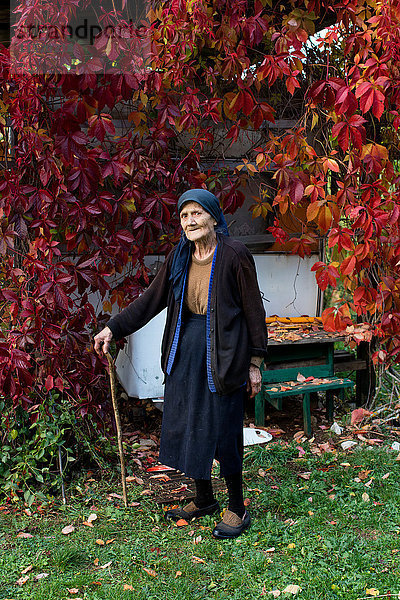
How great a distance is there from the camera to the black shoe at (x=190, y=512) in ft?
12.3

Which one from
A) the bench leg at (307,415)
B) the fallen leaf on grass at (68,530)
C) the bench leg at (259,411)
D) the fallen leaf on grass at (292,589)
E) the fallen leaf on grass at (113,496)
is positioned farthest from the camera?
the bench leg at (259,411)

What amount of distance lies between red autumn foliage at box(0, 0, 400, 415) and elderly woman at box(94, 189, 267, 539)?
61 centimetres

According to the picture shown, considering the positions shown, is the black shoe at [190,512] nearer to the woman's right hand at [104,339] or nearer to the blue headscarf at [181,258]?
the woman's right hand at [104,339]

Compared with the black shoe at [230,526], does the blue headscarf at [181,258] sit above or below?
above

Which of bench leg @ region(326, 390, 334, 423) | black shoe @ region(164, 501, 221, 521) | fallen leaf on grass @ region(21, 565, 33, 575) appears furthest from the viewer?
bench leg @ region(326, 390, 334, 423)

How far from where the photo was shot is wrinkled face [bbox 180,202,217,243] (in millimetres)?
3320

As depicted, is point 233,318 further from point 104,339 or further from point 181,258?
point 104,339

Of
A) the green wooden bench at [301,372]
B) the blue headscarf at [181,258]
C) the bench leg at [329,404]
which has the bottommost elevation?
the bench leg at [329,404]

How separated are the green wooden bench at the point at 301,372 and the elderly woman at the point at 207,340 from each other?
5.36ft

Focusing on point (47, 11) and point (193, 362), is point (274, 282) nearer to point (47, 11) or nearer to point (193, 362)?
point (193, 362)

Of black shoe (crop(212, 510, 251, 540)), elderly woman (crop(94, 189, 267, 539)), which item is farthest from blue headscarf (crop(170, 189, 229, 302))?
black shoe (crop(212, 510, 251, 540))

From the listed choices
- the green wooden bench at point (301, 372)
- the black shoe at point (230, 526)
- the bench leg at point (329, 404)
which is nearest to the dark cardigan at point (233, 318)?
the black shoe at point (230, 526)

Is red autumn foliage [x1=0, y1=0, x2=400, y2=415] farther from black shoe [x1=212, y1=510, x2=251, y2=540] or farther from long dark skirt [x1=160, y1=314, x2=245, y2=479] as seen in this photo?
black shoe [x1=212, y1=510, x2=251, y2=540]

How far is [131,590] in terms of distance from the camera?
2984 millimetres
